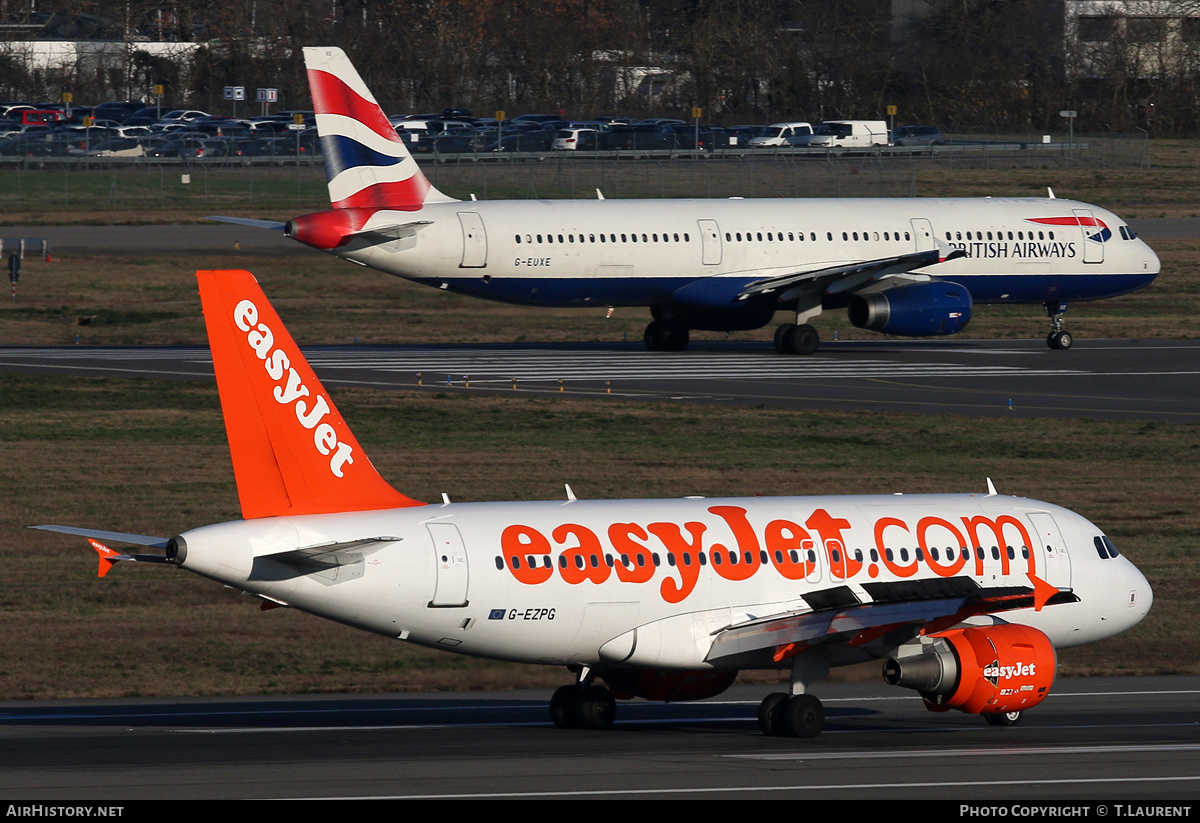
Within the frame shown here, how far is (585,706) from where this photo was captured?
25.9 meters

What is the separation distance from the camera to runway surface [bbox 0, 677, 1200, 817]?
68.9 feet

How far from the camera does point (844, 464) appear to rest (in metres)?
47.4

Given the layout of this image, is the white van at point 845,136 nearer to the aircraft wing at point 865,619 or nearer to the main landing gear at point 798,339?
the main landing gear at point 798,339

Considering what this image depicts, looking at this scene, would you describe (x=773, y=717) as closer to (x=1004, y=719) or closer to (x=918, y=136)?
(x=1004, y=719)

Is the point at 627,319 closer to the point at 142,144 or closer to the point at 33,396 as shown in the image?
the point at 33,396

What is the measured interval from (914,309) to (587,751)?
42168mm

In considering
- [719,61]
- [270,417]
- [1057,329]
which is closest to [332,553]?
[270,417]

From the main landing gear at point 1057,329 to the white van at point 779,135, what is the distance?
6887 centimetres

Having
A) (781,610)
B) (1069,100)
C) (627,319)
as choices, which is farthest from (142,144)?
(781,610)

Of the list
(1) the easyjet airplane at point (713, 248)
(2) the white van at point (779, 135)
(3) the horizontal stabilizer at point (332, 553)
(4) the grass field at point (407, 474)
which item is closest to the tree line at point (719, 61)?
(2) the white van at point (779, 135)

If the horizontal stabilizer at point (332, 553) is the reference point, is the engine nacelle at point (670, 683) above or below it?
below

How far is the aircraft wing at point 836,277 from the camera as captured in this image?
63375 millimetres

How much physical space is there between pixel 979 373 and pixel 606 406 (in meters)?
15.3

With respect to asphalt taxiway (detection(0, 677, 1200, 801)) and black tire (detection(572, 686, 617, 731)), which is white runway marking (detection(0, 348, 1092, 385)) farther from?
black tire (detection(572, 686, 617, 731))
